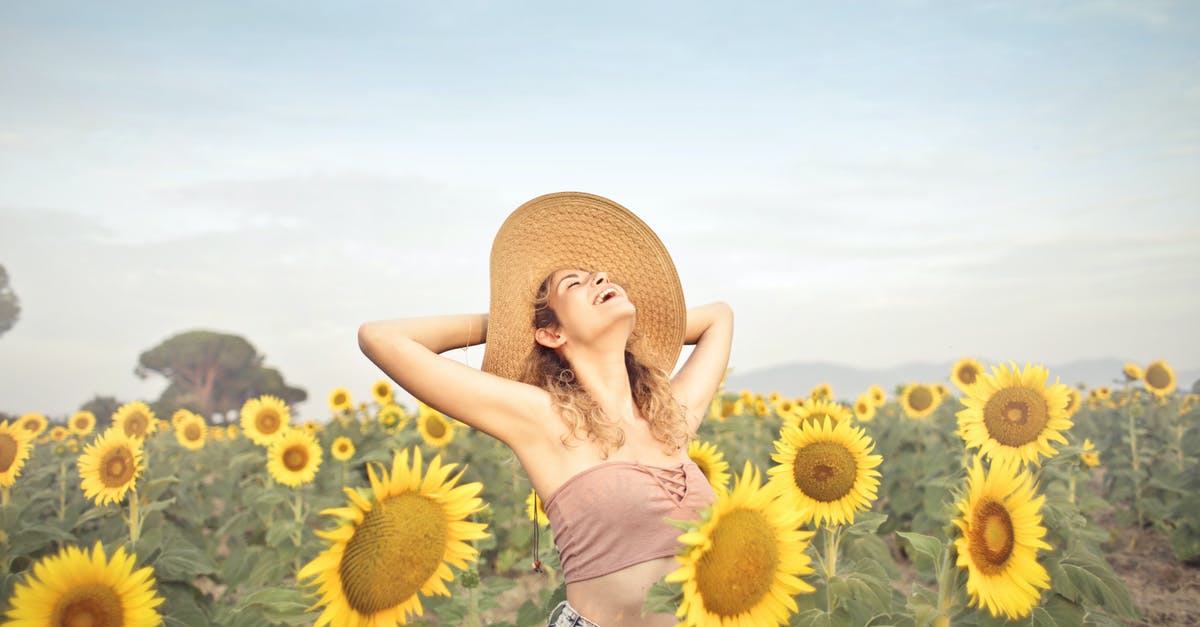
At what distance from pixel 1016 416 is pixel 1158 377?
24.7ft

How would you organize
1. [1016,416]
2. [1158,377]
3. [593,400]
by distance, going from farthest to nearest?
[1158,377]
[1016,416]
[593,400]

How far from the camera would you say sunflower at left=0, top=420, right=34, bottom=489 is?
18.1ft

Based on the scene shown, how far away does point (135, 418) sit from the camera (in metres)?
7.47

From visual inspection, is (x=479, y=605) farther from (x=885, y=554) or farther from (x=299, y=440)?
(x=299, y=440)

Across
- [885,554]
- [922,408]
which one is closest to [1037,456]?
[885,554]

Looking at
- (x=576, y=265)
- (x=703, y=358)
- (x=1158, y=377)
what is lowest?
(x=703, y=358)

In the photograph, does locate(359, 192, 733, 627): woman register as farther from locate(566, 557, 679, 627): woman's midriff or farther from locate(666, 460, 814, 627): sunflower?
locate(666, 460, 814, 627): sunflower

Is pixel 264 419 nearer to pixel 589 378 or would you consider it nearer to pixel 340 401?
pixel 340 401

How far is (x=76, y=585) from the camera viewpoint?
2.19m

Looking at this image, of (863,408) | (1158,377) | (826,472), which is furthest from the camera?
(1158,377)

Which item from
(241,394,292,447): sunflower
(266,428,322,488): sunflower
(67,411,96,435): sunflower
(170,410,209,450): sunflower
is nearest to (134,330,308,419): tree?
(67,411,96,435): sunflower

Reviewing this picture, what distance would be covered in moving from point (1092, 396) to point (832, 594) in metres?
15.2

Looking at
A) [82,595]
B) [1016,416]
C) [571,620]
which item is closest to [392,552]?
[571,620]

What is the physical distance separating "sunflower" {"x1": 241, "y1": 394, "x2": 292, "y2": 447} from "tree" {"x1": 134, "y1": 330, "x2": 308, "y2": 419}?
44.8m
